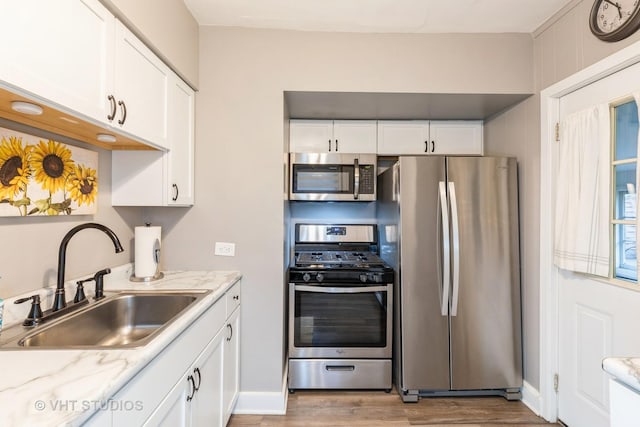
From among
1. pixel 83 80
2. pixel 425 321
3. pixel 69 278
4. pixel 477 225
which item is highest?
pixel 83 80

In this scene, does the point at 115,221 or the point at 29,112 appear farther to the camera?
the point at 115,221

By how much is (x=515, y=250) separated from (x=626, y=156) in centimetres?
84

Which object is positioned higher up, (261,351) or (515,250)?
(515,250)

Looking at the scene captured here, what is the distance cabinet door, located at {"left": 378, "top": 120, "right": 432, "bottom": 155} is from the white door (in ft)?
3.17

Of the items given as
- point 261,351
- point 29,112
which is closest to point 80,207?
point 29,112

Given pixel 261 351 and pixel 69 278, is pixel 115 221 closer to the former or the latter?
pixel 69 278

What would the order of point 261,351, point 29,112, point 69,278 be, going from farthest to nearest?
point 261,351 < point 69,278 < point 29,112

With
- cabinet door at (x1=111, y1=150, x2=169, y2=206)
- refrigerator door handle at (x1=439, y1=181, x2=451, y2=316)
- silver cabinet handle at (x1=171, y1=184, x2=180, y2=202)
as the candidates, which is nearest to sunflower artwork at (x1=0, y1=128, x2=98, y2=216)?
cabinet door at (x1=111, y1=150, x2=169, y2=206)

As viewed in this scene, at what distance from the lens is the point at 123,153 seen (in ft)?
5.70

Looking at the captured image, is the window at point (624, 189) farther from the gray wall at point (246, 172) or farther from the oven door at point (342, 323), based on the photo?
the gray wall at point (246, 172)

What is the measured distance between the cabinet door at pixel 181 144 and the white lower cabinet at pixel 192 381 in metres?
0.65

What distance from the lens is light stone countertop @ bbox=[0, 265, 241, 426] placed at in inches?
25.5

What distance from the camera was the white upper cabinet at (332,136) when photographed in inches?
104

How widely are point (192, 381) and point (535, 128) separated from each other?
2.46 m
